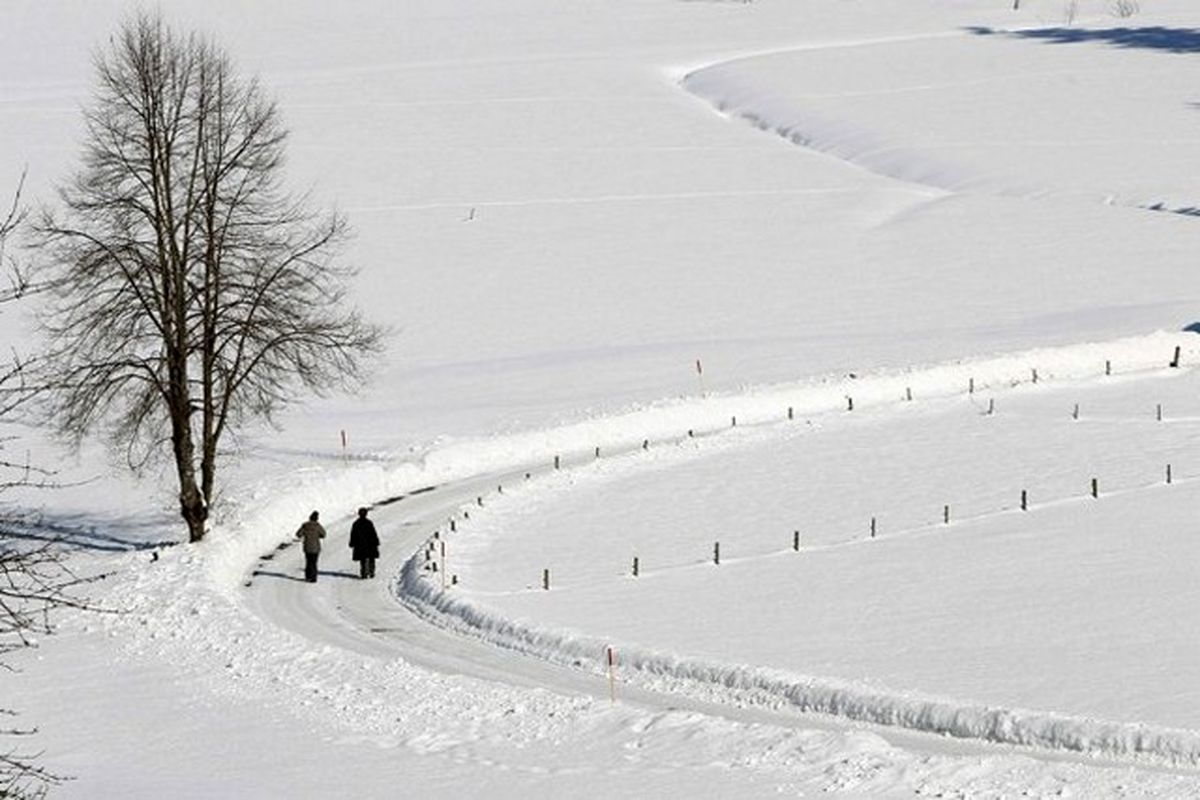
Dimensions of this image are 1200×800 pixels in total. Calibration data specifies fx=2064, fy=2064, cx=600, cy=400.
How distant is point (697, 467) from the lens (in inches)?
1949

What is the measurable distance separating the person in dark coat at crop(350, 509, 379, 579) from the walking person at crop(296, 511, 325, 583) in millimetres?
649

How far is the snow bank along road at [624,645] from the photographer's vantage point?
26266 millimetres

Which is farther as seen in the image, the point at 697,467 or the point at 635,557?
the point at 697,467

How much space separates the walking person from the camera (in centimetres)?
3922

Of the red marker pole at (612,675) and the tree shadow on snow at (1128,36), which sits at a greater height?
the tree shadow on snow at (1128,36)

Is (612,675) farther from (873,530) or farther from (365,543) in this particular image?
(873,530)

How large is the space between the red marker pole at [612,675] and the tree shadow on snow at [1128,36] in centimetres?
10242

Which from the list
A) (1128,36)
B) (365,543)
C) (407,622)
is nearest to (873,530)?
(407,622)

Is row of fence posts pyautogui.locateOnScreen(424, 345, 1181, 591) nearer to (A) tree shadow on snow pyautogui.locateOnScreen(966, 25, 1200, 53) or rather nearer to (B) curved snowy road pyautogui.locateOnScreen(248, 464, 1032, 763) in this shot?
(B) curved snowy road pyautogui.locateOnScreen(248, 464, 1032, 763)

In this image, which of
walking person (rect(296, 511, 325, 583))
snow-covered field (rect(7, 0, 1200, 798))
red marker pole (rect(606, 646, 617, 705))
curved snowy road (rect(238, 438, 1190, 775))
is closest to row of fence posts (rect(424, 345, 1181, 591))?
snow-covered field (rect(7, 0, 1200, 798))

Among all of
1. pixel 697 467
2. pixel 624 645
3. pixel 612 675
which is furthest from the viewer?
pixel 697 467

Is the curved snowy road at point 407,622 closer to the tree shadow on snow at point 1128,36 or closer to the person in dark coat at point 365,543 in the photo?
the person in dark coat at point 365,543

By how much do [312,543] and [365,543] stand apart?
3.31 ft

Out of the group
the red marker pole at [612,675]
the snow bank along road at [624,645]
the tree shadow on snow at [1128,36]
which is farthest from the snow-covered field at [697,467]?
the tree shadow on snow at [1128,36]
